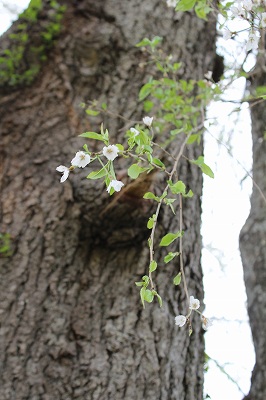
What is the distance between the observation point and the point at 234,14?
4.14 feet

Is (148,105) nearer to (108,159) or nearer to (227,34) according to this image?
(227,34)

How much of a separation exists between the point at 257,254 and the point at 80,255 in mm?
714

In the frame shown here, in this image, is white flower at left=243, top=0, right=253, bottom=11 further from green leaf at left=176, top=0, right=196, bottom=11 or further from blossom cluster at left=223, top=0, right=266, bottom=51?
green leaf at left=176, top=0, right=196, bottom=11

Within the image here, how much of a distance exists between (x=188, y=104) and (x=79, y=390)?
1003mm

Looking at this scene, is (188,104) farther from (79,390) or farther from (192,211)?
(79,390)

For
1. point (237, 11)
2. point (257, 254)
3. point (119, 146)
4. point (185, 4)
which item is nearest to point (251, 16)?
point (237, 11)

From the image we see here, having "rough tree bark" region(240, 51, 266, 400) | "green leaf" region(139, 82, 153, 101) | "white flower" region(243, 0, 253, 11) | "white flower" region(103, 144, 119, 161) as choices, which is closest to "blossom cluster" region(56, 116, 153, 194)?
"white flower" region(103, 144, 119, 161)

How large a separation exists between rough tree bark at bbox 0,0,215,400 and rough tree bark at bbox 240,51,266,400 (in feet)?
0.83

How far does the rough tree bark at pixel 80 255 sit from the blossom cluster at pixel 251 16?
0.50 meters

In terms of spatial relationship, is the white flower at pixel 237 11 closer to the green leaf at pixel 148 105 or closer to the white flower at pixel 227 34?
the white flower at pixel 227 34

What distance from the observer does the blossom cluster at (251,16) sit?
1213 mm

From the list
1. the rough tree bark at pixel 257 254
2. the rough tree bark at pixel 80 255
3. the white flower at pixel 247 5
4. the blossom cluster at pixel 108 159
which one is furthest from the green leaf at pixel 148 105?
the blossom cluster at pixel 108 159

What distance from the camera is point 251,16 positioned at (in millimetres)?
1258

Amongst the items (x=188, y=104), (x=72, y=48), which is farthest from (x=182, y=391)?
(x=72, y=48)
